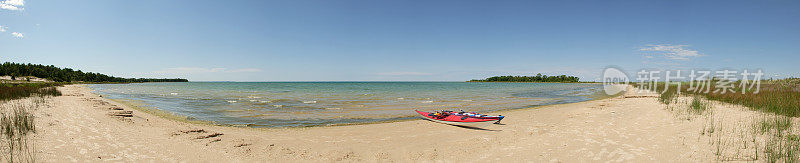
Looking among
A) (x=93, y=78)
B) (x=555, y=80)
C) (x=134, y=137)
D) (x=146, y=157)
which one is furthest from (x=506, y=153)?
(x=555, y=80)

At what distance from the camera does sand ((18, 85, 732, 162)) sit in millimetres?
7289

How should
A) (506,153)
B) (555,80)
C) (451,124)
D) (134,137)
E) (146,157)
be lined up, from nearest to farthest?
(146,157) → (506,153) → (134,137) → (451,124) → (555,80)

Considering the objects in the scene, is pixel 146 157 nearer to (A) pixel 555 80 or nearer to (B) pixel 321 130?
(B) pixel 321 130

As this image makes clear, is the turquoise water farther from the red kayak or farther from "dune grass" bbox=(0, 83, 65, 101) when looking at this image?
"dune grass" bbox=(0, 83, 65, 101)

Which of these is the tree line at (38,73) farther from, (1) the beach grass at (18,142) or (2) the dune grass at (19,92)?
(1) the beach grass at (18,142)

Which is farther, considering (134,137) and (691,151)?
(134,137)

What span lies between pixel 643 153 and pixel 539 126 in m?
4.89

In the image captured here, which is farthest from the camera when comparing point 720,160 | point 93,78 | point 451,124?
point 93,78

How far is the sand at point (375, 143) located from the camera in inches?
287

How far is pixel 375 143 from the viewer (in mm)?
9500

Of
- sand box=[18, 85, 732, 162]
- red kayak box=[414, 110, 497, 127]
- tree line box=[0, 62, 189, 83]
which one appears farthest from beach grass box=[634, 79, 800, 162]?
tree line box=[0, 62, 189, 83]

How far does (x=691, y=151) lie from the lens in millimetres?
7512

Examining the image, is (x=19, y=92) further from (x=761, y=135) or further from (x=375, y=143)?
(x=761, y=135)

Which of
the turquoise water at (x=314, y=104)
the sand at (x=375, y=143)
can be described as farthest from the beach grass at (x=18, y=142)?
the turquoise water at (x=314, y=104)
